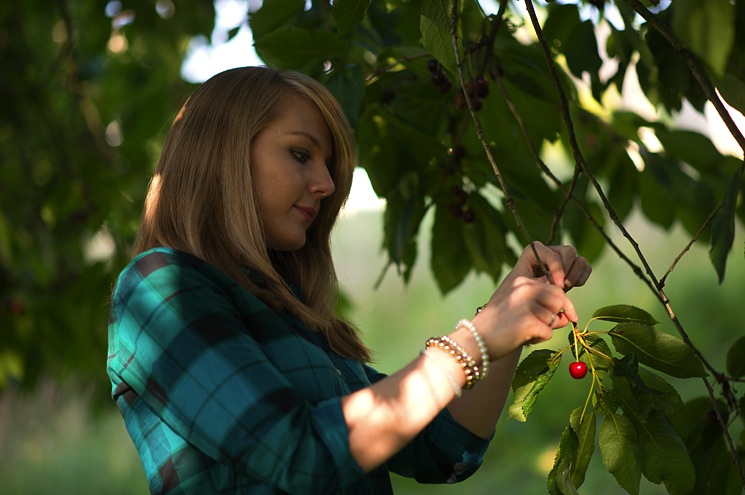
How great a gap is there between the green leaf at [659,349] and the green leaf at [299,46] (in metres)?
0.80

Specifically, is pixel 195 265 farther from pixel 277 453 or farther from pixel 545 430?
pixel 545 430

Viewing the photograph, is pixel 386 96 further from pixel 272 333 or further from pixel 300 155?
pixel 272 333

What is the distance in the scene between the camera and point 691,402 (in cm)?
169

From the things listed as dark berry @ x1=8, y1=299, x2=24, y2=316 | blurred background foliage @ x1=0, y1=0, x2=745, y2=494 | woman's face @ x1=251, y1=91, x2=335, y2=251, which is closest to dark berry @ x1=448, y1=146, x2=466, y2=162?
blurred background foliage @ x1=0, y1=0, x2=745, y2=494

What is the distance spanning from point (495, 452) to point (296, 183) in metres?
5.27

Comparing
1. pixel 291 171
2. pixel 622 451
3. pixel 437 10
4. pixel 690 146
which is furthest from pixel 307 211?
pixel 690 146

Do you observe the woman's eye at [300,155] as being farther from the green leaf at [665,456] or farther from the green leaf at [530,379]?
the green leaf at [665,456]

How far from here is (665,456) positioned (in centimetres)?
124

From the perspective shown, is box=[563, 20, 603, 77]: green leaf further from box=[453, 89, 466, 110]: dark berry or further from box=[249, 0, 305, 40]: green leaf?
box=[249, 0, 305, 40]: green leaf

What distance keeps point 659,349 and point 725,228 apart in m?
0.31

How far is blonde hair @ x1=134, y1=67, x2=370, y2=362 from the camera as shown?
1378 millimetres

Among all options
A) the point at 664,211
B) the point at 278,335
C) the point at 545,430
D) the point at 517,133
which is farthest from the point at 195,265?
the point at 545,430

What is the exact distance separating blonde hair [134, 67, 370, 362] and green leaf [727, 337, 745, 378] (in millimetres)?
618

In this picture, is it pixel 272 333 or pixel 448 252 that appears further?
pixel 448 252
